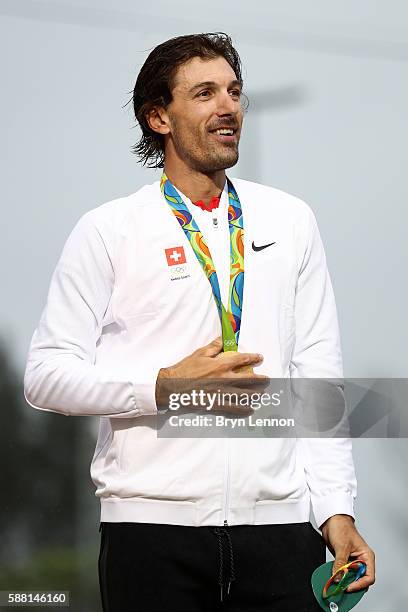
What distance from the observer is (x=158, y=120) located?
2.31m

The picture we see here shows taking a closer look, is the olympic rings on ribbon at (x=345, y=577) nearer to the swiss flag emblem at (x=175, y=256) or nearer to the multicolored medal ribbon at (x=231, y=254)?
the multicolored medal ribbon at (x=231, y=254)

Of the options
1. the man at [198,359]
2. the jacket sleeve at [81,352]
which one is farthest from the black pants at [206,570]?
the jacket sleeve at [81,352]

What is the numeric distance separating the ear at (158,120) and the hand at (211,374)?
549 millimetres

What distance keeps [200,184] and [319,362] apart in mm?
436

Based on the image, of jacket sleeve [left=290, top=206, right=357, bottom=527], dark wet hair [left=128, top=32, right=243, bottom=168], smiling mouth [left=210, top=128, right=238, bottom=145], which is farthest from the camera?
dark wet hair [left=128, top=32, right=243, bottom=168]

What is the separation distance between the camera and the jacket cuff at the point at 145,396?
1.94 meters

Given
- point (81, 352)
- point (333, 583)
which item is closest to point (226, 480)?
point (333, 583)

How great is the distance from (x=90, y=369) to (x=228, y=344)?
10.0 inches

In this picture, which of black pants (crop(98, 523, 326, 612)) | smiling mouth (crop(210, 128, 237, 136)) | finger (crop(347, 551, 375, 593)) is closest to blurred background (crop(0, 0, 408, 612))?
smiling mouth (crop(210, 128, 237, 136))

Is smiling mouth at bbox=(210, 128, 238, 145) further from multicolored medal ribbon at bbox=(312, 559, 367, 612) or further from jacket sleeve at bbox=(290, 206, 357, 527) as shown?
multicolored medal ribbon at bbox=(312, 559, 367, 612)

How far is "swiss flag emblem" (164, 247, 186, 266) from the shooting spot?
2.06 meters

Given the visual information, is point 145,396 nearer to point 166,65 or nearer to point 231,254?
point 231,254

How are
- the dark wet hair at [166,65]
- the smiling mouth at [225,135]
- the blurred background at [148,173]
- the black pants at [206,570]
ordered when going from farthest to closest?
1. the blurred background at [148,173]
2. the dark wet hair at [166,65]
3. the smiling mouth at [225,135]
4. the black pants at [206,570]

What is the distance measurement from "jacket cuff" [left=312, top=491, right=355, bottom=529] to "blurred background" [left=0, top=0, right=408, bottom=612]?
4.29 feet
